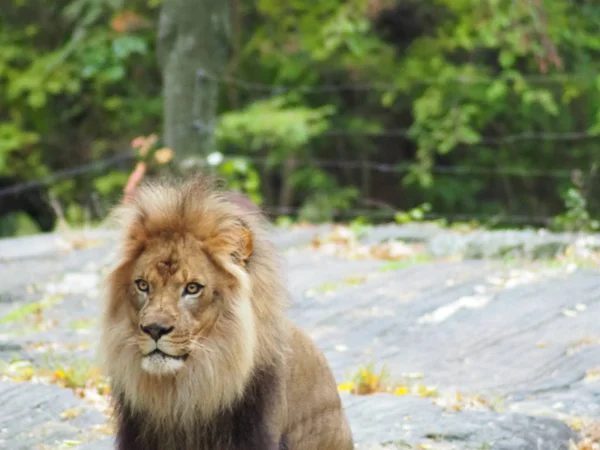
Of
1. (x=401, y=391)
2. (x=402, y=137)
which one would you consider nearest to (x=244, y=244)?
(x=401, y=391)

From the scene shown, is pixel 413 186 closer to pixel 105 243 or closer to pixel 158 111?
pixel 158 111

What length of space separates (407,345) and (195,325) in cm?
283

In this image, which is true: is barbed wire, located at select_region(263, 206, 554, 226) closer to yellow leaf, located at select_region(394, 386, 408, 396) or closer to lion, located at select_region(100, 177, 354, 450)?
yellow leaf, located at select_region(394, 386, 408, 396)

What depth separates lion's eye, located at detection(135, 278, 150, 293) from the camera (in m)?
2.78

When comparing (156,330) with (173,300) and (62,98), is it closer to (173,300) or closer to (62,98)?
(173,300)

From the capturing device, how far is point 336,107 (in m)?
13.6

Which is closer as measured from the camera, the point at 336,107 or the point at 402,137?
the point at 336,107

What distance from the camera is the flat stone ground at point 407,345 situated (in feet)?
12.7

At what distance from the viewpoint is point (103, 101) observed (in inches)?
571

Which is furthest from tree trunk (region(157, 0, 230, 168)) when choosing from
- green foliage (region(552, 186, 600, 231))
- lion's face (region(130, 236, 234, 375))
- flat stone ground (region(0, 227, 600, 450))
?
lion's face (region(130, 236, 234, 375))

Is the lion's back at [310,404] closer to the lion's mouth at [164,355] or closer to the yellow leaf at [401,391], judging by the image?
the lion's mouth at [164,355]

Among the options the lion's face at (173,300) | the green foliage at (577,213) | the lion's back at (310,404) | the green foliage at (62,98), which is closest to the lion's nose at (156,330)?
the lion's face at (173,300)

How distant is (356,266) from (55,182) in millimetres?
7685

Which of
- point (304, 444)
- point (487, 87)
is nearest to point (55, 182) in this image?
point (487, 87)
